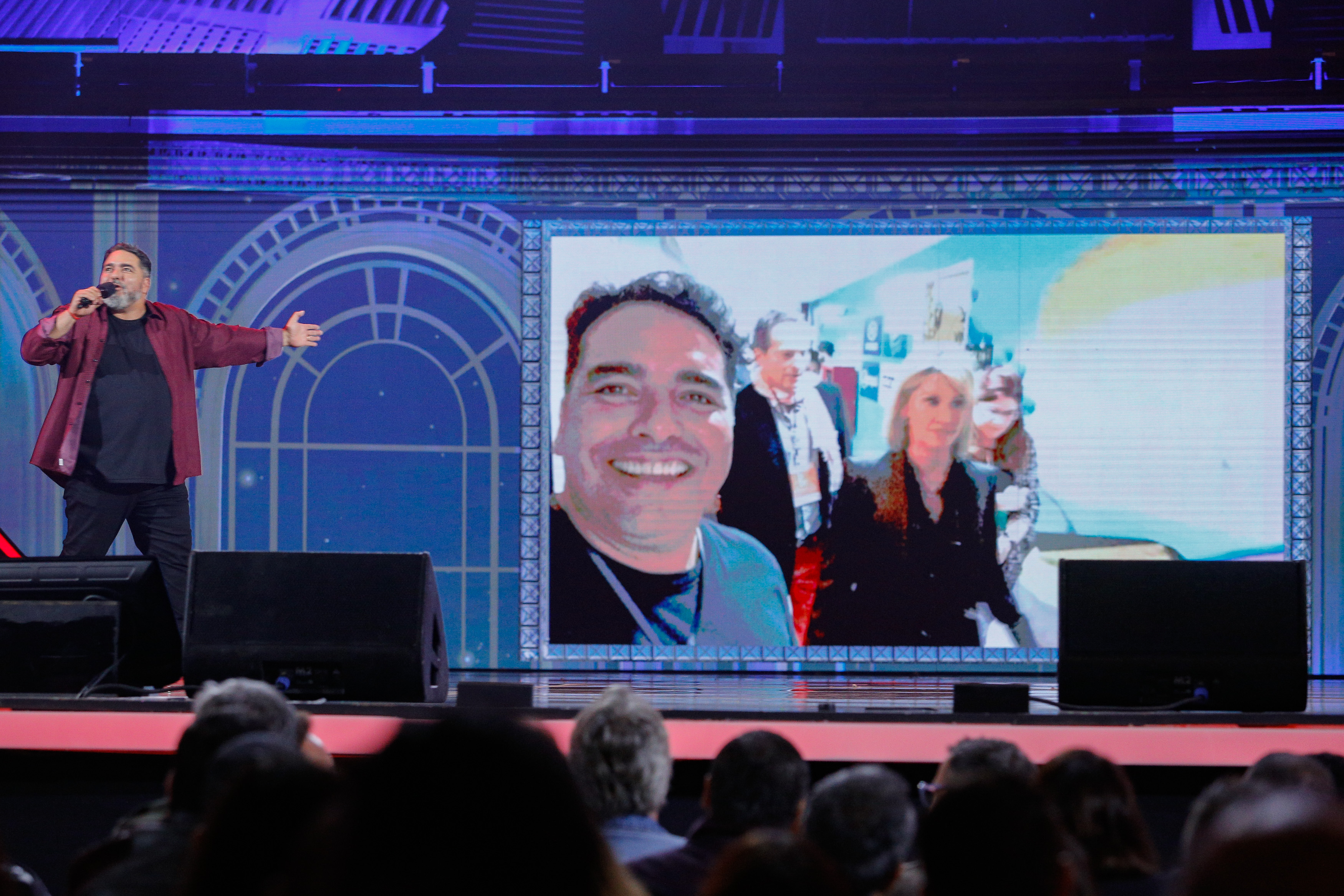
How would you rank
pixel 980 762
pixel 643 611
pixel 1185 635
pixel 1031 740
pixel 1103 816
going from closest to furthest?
pixel 1103 816
pixel 980 762
pixel 1031 740
pixel 1185 635
pixel 643 611

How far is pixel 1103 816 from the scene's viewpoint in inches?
73.3

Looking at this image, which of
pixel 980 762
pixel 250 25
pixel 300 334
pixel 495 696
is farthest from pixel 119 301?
pixel 980 762

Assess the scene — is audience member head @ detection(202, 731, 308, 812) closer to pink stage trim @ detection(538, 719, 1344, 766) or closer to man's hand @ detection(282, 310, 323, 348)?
pink stage trim @ detection(538, 719, 1344, 766)

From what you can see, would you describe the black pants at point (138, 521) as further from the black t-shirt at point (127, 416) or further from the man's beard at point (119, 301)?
the man's beard at point (119, 301)

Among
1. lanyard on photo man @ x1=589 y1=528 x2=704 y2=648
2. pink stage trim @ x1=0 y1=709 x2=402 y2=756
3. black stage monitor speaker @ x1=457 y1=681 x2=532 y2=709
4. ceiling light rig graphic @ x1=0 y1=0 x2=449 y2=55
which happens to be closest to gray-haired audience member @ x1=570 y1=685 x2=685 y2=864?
black stage monitor speaker @ x1=457 y1=681 x2=532 y2=709

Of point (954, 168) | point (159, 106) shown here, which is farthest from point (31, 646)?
point (954, 168)

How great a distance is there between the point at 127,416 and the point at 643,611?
8.21ft

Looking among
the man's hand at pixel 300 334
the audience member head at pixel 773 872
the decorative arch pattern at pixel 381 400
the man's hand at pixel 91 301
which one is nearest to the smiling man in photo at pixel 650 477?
the decorative arch pattern at pixel 381 400

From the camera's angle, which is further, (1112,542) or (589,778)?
(1112,542)

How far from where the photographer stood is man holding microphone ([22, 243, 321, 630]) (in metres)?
5.39

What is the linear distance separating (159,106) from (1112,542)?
15.7ft

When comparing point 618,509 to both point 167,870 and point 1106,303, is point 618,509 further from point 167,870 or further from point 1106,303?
point 167,870

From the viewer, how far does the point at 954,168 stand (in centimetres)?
541

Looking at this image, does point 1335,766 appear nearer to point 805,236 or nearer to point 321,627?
point 321,627
